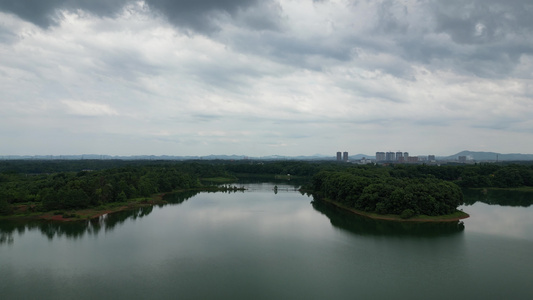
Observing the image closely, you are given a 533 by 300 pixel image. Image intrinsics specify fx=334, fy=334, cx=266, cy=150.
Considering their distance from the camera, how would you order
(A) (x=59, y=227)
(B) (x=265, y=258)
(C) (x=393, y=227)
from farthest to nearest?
1. (C) (x=393, y=227)
2. (A) (x=59, y=227)
3. (B) (x=265, y=258)

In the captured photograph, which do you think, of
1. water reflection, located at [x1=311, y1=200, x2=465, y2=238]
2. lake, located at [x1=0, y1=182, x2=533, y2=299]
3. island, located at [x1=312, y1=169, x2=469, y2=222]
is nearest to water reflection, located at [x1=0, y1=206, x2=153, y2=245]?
lake, located at [x1=0, y1=182, x2=533, y2=299]

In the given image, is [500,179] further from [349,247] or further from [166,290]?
[166,290]

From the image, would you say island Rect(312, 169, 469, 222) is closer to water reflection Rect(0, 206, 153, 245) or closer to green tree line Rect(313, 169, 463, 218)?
green tree line Rect(313, 169, 463, 218)

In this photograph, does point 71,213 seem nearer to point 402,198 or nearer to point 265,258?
point 265,258

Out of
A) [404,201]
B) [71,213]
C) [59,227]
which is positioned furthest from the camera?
[71,213]

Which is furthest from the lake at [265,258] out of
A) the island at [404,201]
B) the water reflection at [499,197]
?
the water reflection at [499,197]

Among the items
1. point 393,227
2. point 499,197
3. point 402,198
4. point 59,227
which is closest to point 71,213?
point 59,227
